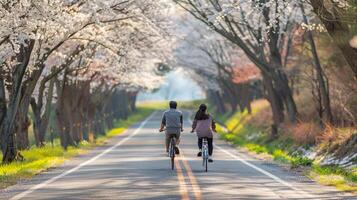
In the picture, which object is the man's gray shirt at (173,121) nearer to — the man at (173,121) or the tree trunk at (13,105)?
the man at (173,121)

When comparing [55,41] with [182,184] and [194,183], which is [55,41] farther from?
[182,184]

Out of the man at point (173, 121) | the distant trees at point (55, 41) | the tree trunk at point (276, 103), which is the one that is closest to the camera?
the distant trees at point (55, 41)

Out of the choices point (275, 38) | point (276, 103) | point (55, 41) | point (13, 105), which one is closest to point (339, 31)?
point (13, 105)

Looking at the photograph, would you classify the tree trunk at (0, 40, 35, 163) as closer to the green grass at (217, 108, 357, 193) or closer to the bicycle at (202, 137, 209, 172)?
the bicycle at (202, 137, 209, 172)

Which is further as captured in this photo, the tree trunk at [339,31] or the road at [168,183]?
the tree trunk at [339,31]

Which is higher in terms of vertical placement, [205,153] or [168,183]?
[205,153]

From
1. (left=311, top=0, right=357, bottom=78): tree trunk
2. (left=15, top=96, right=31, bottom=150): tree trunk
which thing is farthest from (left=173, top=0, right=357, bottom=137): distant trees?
(left=15, top=96, right=31, bottom=150): tree trunk

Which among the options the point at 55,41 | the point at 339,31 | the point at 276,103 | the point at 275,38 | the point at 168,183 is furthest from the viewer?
the point at 276,103

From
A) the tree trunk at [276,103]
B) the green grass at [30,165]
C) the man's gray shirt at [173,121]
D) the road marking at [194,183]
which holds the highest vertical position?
the tree trunk at [276,103]

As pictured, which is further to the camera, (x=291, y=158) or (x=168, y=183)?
(x=291, y=158)

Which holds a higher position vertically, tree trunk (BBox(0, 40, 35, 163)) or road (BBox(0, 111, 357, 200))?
tree trunk (BBox(0, 40, 35, 163))

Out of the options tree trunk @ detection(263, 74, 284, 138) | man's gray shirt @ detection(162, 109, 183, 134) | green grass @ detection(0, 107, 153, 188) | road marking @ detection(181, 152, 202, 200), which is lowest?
road marking @ detection(181, 152, 202, 200)

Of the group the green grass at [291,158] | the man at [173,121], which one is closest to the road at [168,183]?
the green grass at [291,158]

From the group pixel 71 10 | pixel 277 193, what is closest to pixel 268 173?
pixel 277 193
